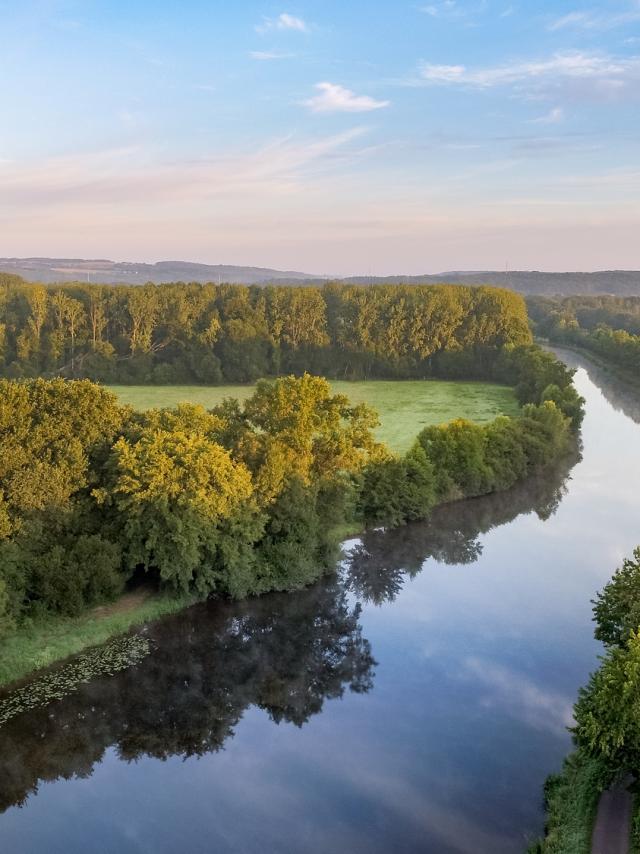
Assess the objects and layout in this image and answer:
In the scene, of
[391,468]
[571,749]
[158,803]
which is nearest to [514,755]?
[571,749]

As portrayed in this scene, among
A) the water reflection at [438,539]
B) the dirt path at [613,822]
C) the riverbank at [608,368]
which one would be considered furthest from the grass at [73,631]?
the riverbank at [608,368]

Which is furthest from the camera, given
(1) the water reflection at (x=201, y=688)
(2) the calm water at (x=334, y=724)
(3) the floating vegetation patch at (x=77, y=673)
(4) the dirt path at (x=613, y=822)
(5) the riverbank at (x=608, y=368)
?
(5) the riverbank at (x=608, y=368)

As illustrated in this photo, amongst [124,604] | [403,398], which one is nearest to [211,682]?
[124,604]

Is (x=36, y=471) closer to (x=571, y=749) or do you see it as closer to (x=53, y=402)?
(x=53, y=402)

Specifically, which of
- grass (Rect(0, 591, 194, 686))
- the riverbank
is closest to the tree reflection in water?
grass (Rect(0, 591, 194, 686))

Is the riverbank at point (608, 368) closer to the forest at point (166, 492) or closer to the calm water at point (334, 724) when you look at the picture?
the calm water at point (334, 724)
